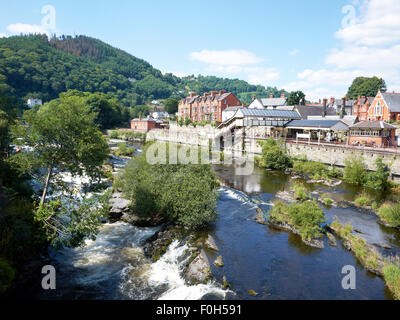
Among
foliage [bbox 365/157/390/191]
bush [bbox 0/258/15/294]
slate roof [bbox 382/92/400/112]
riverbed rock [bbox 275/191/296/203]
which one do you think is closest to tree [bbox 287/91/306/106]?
slate roof [bbox 382/92/400/112]

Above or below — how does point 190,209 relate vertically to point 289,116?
→ below

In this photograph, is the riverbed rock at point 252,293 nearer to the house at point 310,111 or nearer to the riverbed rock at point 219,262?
the riverbed rock at point 219,262

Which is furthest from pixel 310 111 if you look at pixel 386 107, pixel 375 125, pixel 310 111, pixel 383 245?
pixel 383 245

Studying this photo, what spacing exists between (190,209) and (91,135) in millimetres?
7998

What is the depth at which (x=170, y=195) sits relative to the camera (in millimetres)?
19359

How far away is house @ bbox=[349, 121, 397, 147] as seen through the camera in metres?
37.8

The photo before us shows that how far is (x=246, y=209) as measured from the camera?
23516 mm

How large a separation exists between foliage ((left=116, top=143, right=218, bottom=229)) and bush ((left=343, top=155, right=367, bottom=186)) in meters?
20.2

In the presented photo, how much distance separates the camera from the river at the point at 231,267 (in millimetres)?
12312

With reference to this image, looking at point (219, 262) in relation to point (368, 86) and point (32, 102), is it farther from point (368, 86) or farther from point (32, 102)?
point (32, 102)

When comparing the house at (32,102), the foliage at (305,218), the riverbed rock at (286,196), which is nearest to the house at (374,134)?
the riverbed rock at (286,196)

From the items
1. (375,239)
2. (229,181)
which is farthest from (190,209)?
(229,181)

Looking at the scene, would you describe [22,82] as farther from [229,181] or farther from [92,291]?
[92,291]

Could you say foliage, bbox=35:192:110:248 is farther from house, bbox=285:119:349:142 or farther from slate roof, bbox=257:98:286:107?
slate roof, bbox=257:98:286:107
